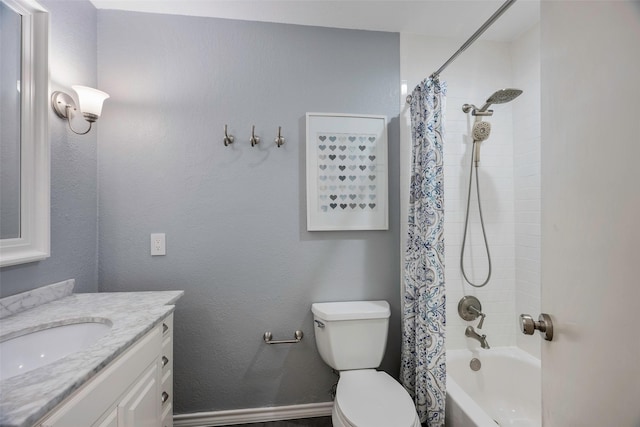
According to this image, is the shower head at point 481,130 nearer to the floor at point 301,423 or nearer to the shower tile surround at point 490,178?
the shower tile surround at point 490,178

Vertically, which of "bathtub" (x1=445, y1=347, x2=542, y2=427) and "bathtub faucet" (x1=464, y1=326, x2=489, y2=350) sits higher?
"bathtub faucet" (x1=464, y1=326, x2=489, y2=350)

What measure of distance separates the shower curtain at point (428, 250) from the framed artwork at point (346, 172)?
227mm

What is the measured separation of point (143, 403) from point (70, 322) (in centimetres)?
41

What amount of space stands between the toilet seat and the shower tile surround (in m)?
0.69

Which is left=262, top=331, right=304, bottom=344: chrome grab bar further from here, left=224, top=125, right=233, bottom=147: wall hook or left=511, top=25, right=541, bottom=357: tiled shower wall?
left=511, top=25, right=541, bottom=357: tiled shower wall

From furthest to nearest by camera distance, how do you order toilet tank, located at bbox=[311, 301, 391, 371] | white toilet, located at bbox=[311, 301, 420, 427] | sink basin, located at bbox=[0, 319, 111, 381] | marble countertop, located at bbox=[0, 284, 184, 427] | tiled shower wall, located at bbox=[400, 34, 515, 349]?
tiled shower wall, located at bbox=[400, 34, 515, 349] < toilet tank, located at bbox=[311, 301, 391, 371] < white toilet, located at bbox=[311, 301, 420, 427] < sink basin, located at bbox=[0, 319, 111, 381] < marble countertop, located at bbox=[0, 284, 184, 427]

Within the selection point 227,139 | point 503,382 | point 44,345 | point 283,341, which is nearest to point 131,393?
point 44,345

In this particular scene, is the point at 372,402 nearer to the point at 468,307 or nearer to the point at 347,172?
the point at 468,307

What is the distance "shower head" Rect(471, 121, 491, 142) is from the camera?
5.46 feet

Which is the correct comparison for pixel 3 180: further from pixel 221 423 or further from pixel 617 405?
pixel 617 405

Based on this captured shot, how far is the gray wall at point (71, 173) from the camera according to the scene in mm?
1232

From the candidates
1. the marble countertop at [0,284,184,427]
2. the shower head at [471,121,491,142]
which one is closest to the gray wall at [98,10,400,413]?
the marble countertop at [0,284,184,427]

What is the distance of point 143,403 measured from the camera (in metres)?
0.98

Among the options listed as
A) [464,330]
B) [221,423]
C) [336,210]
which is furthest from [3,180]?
[464,330]
